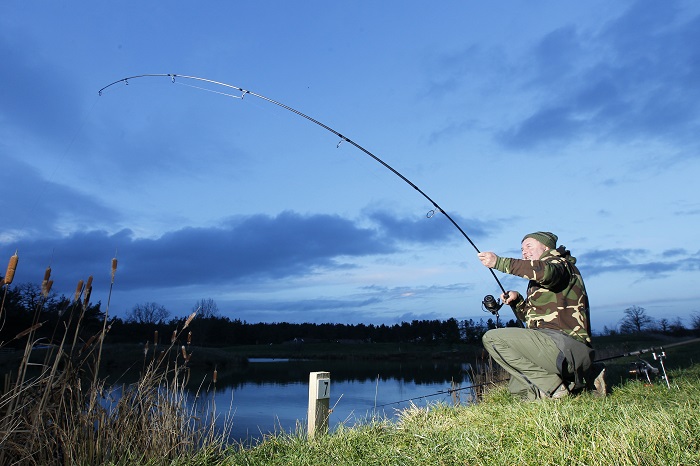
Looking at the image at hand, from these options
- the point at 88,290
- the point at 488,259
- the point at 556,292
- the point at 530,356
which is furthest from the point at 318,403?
the point at 556,292

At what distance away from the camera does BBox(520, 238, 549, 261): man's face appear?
5.55m

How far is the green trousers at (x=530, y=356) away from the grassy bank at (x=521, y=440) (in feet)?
1.05

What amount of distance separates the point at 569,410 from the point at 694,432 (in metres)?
0.99

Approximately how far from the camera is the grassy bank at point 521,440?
294 centimetres

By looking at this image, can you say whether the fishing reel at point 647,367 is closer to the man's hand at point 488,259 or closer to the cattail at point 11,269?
the man's hand at point 488,259

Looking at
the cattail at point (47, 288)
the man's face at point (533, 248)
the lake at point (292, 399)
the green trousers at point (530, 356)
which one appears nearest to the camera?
the cattail at point (47, 288)

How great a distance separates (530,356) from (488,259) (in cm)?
94

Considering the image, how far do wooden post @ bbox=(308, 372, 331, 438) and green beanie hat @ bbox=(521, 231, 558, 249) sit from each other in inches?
96.2

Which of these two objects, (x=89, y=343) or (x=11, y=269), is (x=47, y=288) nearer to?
(x=11, y=269)

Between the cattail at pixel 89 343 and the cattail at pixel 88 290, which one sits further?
the cattail at pixel 89 343

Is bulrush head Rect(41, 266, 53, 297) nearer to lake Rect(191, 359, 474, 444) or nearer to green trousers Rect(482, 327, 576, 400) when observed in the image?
green trousers Rect(482, 327, 576, 400)

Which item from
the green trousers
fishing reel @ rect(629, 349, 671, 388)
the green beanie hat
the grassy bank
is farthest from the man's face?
fishing reel @ rect(629, 349, 671, 388)

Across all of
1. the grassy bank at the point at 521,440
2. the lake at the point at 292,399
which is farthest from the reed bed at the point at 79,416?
the lake at the point at 292,399

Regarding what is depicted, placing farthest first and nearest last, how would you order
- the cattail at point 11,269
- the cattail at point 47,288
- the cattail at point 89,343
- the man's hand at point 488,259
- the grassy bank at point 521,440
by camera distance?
the man's hand at point 488,259, the cattail at point 89,343, the cattail at point 47,288, the cattail at point 11,269, the grassy bank at point 521,440
